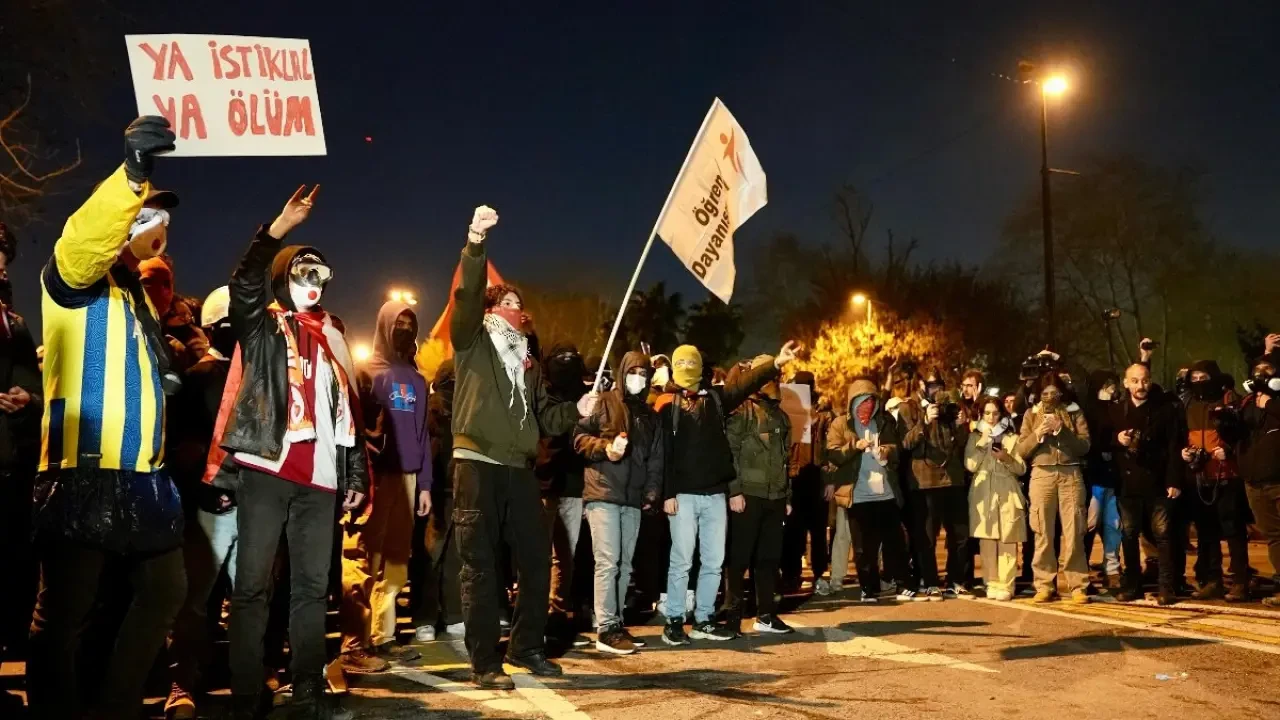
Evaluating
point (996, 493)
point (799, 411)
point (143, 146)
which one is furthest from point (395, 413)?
point (996, 493)

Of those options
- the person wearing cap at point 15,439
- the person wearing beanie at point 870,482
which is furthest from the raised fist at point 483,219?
the person wearing beanie at point 870,482

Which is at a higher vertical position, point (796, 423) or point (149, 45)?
point (149, 45)

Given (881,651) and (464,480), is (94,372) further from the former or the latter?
(881,651)

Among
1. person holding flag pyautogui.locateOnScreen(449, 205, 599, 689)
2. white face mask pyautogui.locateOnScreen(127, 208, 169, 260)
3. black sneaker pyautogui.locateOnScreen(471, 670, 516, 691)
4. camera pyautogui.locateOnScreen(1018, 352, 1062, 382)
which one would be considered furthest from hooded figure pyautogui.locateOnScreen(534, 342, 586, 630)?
camera pyautogui.locateOnScreen(1018, 352, 1062, 382)

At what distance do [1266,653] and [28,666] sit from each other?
7307mm

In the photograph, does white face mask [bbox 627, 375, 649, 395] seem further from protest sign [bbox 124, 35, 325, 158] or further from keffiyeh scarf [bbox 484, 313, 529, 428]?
protest sign [bbox 124, 35, 325, 158]

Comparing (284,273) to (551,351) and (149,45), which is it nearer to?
(149,45)

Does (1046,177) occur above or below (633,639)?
above

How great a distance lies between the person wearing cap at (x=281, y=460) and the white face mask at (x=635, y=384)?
311 centimetres

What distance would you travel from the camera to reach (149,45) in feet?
17.6

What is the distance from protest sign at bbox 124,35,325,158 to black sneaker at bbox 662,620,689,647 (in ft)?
13.9

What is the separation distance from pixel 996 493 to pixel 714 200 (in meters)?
4.64

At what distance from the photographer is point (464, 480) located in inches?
240

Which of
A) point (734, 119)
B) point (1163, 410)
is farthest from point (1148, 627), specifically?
point (734, 119)
